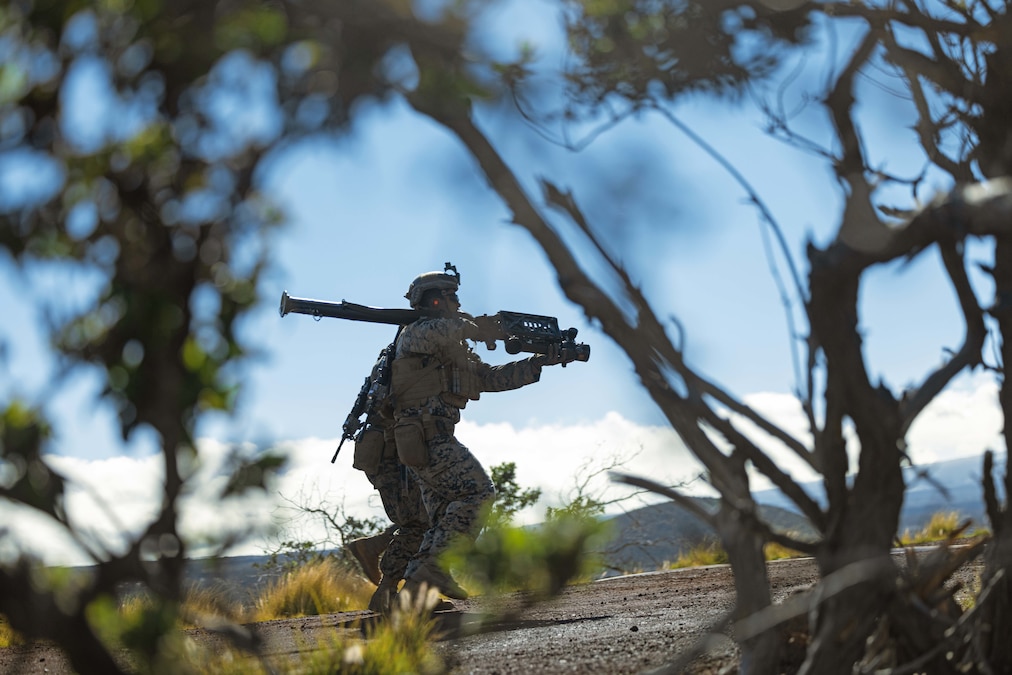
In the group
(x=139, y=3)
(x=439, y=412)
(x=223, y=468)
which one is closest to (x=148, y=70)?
(x=139, y=3)

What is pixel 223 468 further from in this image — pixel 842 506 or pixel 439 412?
pixel 439 412

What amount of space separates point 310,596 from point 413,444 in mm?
2918

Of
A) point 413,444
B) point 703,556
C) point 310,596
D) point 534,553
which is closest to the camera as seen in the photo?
point 534,553

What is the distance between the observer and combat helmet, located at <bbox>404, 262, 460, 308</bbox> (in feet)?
22.7

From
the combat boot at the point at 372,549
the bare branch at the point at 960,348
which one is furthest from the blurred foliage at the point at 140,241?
the combat boot at the point at 372,549

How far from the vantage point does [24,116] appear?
2229 mm

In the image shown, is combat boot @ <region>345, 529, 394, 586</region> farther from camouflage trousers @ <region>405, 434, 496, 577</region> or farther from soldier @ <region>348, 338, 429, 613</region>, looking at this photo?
camouflage trousers @ <region>405, 434, 496, 577</region>

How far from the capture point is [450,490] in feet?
21.1

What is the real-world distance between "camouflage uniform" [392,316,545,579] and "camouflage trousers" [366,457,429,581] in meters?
0.46

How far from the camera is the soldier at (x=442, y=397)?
6.38 m

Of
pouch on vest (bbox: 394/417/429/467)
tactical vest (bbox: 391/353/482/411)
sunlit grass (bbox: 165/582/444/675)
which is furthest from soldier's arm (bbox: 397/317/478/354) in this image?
sunlit grass (bbox: 165/582/444/675)

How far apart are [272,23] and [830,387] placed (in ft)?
5.29

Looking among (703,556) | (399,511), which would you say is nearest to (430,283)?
(399,511)

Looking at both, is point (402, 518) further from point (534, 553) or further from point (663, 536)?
point (663, 536)
